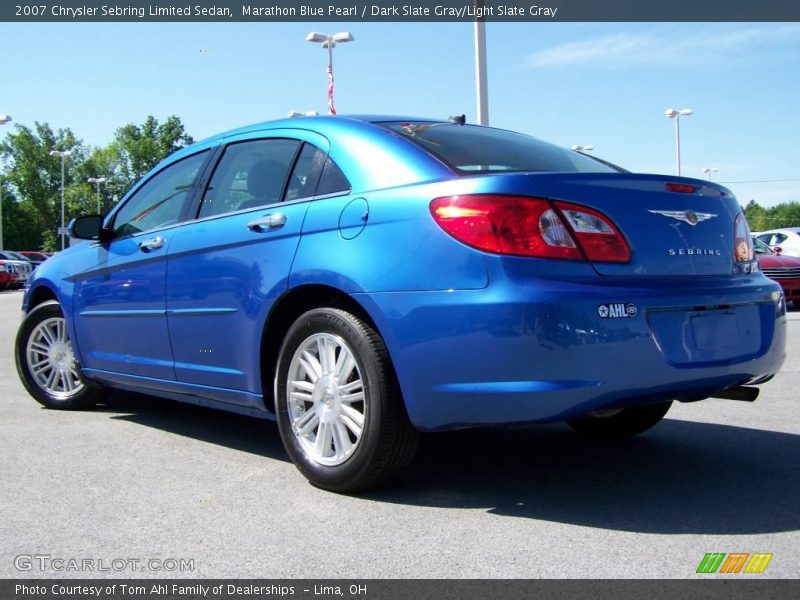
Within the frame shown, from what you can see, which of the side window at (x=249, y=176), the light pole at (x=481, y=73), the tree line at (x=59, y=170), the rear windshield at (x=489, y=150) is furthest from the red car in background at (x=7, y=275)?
the tree line at (x=59, y=170)

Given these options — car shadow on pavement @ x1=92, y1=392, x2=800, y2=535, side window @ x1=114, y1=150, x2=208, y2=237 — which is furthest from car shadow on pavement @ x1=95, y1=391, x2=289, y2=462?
side window @ x1=114, y1=150, x2=208, y2=237

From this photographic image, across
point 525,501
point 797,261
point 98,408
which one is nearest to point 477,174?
point 525,501

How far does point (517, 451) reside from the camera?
4359 millimetres

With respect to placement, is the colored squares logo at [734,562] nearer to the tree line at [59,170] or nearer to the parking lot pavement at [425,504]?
the parking lot pavement at [425,504]

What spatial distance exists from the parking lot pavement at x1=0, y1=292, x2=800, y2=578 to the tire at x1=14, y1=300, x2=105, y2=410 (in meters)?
0.57

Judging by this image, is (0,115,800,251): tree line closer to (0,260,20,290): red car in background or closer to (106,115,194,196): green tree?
(106,115,194,196): green tree

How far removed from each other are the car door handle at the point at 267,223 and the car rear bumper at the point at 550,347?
69cm

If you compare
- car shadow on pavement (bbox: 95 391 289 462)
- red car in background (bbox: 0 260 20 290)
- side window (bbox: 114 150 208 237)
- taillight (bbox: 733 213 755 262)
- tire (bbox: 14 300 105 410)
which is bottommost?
red car in background (bbox: 0 260 20 290)

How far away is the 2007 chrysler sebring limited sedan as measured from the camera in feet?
10.1

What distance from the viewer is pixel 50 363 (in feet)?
19.0

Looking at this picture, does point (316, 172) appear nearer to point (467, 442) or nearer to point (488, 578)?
point (467, 442)

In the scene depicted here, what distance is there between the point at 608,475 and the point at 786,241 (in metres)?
14.6

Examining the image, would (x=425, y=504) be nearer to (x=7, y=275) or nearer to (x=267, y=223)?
(x=267, y=223)

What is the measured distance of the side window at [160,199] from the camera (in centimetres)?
477
